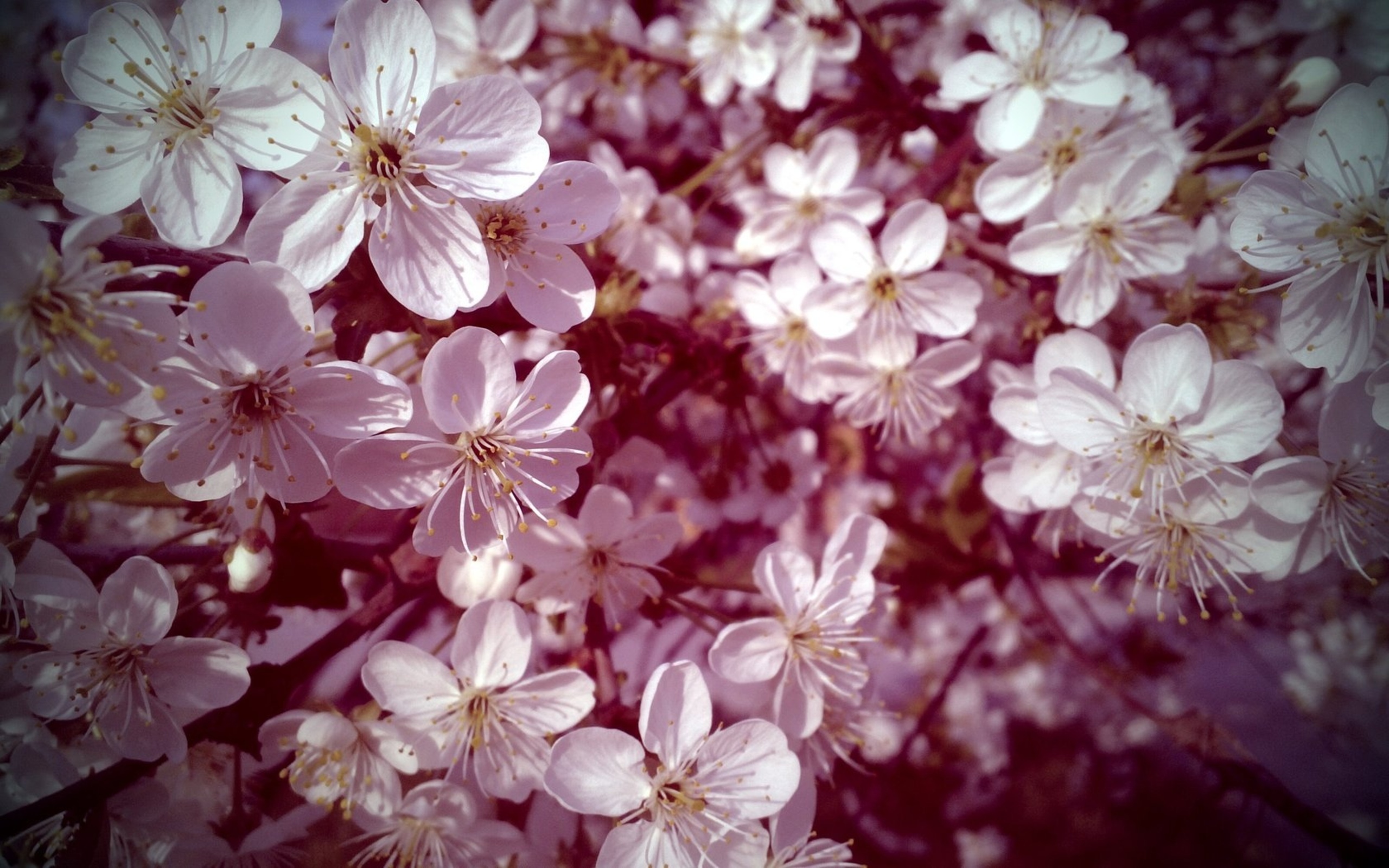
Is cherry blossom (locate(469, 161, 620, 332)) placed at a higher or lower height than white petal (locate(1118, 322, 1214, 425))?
higher

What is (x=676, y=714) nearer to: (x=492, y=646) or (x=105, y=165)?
(x=492, y=646)

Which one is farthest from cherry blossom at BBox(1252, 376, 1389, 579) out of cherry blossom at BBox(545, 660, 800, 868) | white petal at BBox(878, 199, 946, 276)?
cherry blossom at BBox(545, 660, 800, 868)

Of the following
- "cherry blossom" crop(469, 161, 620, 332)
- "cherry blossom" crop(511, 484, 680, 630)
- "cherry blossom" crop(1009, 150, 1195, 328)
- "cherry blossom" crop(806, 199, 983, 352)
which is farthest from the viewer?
"cherry blossom" crop(806, 199, 983, 352)

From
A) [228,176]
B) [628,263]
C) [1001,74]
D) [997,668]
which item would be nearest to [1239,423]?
[1001,74]

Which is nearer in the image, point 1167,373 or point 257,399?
point 257,399

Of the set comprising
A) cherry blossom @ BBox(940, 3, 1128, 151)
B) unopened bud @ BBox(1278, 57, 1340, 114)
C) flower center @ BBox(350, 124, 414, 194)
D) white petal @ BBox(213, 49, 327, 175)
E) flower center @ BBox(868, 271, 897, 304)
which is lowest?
flower center @ BBox(868, 271, 897, 304)

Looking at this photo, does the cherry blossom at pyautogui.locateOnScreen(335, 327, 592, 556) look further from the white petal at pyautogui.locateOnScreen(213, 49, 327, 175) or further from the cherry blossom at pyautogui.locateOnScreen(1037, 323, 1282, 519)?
the cherry blossom at pyautogui.locateOnScreen(1037, 323, 1282, 519)

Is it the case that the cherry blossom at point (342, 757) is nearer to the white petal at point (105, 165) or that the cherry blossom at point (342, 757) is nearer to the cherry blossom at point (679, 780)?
the cherry blossom at point (679, 780)

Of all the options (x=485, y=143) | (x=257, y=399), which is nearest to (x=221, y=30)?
(x=485, y=143)
